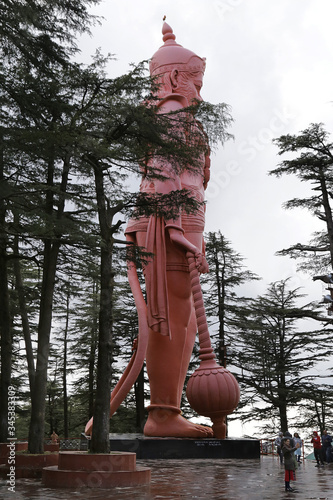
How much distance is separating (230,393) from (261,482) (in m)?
4.16

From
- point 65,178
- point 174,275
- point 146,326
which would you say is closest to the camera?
point 65,178

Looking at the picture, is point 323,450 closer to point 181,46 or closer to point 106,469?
point 106,469

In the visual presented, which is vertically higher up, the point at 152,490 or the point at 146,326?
the point at 146,326

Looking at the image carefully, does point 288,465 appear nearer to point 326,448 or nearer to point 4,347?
point 4,347

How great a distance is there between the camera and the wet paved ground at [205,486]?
7559 mm

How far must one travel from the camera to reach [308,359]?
82.1 ft

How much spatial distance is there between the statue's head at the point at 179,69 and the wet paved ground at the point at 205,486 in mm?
11334

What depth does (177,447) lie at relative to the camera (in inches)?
565

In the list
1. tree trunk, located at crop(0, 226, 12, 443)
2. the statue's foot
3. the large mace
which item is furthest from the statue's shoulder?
the statue's foot

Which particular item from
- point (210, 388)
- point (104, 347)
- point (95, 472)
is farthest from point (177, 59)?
point (95, 472)

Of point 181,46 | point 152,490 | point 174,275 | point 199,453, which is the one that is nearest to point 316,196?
point 174,275

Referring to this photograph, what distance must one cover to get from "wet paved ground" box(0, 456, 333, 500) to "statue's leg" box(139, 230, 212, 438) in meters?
2.30

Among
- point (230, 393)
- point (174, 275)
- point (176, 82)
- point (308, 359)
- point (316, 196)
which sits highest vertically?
point (176, 82)

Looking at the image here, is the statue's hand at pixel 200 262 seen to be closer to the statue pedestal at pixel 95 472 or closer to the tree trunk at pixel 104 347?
the tree trunk at pixel 104 347
